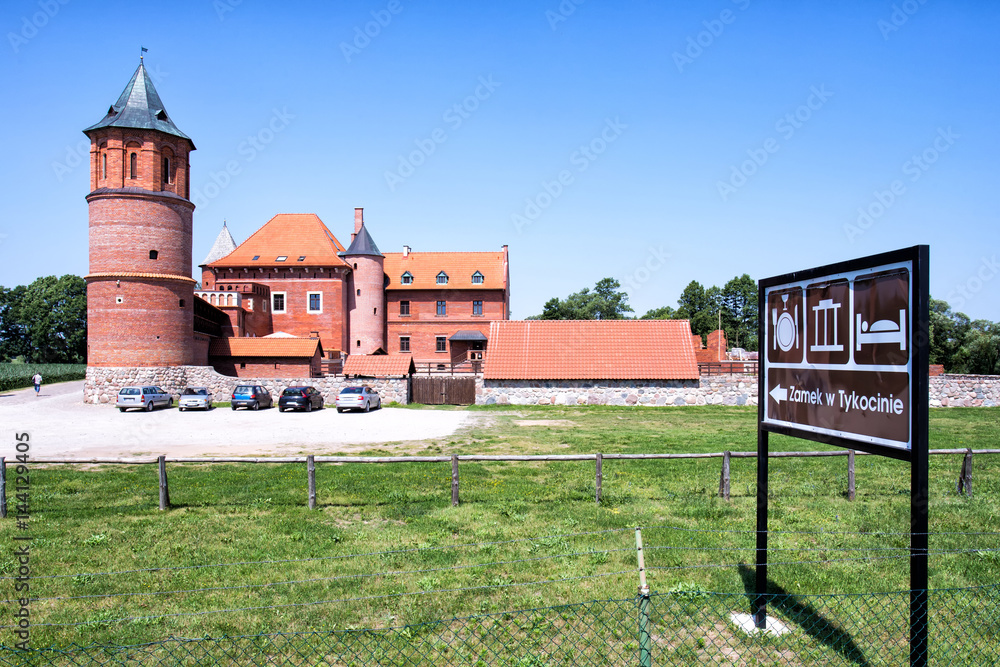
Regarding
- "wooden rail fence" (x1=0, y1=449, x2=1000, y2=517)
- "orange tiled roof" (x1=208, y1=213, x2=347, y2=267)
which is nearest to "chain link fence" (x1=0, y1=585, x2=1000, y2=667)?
"wooden rail fence" (x1=0, y1=449, x2=1000, y2=517)

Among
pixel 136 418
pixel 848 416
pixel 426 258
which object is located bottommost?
pixel 136 418

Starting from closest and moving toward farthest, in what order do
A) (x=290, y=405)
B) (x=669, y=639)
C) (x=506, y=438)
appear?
(x=669, y=639) < (x=506, y=438) < (x=290, y=405)

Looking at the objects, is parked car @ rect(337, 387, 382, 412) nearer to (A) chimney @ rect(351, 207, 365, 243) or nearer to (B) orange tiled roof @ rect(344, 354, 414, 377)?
(B) orange tiled roof @ rect(344, 354, 414, 377)

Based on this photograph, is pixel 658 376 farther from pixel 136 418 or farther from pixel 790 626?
pixel 790 626

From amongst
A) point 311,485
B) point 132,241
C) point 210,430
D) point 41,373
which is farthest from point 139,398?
point 41,373

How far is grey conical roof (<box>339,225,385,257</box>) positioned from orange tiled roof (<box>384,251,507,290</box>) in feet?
13.7

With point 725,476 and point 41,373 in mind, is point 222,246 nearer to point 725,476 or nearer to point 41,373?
point 41,373

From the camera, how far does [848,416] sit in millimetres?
4914

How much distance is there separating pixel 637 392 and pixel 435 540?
25.4 meters

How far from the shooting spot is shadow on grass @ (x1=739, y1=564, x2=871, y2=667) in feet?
17.3

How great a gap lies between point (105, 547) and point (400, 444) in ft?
34.0

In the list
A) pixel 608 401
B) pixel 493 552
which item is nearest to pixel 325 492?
pixel 493 552

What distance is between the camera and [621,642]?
18.1ft

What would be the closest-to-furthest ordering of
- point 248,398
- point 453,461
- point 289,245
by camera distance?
point 453,461 < point 248,398 < point 289,245
